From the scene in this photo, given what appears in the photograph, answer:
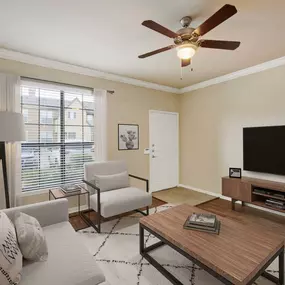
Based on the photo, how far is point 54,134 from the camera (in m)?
3.32

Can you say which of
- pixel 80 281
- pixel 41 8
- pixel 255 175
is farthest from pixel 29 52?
pixel 255 175

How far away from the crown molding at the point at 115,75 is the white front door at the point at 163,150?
2.39 ft

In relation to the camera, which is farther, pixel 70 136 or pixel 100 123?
pixel 100 123

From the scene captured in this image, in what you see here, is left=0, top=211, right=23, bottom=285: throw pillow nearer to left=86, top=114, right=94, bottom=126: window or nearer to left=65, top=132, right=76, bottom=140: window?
left=65, top=132, right=76, bottom=140: window

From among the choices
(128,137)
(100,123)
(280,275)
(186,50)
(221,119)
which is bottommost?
(280,275)

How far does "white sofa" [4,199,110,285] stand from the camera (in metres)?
1.23

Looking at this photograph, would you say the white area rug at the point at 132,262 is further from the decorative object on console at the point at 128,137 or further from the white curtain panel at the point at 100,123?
the decorative object on console at the point at 128,137

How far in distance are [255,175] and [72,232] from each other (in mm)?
3273

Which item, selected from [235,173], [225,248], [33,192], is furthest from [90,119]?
[225,248]

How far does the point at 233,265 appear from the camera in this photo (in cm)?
139

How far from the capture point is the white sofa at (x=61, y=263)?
123cm

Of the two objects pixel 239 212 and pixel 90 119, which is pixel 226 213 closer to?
pixel 239 212

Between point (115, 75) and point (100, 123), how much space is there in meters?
1.05

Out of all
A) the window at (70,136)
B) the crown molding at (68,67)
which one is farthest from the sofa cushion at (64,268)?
the crown molding at (68,67)
